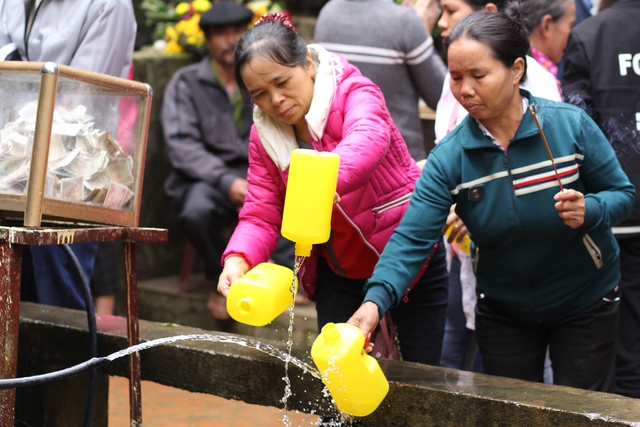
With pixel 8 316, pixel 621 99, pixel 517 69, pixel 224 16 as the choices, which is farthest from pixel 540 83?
pixel 224 16

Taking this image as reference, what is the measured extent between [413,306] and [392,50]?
1358 millimetres

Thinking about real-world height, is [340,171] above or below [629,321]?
above

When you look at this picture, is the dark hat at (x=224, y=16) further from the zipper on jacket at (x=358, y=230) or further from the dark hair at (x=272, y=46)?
the zipper on jacket at (x=358, y=230)

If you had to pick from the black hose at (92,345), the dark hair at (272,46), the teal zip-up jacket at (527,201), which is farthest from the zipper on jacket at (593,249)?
the black hose at (92,345)

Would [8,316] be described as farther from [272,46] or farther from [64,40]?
[64,40]

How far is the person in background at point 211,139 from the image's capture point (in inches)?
227

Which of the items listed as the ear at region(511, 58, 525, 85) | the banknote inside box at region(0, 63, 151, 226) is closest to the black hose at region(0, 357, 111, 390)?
the banknote inside box at region(0, 63, 151, 226)

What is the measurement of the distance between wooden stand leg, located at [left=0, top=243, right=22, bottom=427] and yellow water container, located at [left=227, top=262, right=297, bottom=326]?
689 millimetres

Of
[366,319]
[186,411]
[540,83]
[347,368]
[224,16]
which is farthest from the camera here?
[224,16]

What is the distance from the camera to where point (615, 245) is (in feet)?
9.91

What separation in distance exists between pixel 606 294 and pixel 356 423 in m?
0.91

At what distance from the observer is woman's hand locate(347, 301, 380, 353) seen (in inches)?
102

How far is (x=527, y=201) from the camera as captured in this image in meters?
2.84

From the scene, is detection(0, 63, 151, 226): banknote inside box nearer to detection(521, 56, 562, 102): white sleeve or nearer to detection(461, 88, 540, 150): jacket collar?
detection(461, 88, 540, 150): jacket collar
